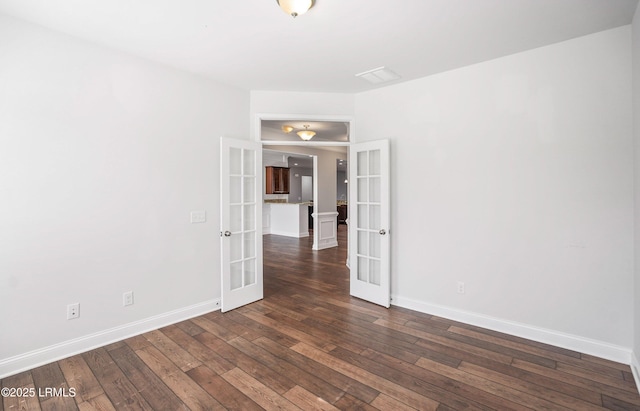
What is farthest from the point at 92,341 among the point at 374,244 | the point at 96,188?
the point at 374,244

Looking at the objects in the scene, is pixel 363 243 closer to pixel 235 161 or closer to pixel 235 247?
pixel 235 247

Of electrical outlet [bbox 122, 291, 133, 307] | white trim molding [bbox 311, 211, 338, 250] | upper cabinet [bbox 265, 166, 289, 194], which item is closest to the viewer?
electrical outlet [bbox 122, 291, 133, 307]

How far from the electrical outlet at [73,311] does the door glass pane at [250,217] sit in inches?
71.9

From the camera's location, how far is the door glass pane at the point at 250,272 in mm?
4016

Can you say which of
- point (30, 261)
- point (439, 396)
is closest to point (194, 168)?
point (30, 261)

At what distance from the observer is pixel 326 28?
2.61m

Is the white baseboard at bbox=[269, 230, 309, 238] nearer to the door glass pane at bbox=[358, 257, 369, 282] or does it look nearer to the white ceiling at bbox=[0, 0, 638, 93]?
the door glass pane at bbox=[358, 257, 369, 282]

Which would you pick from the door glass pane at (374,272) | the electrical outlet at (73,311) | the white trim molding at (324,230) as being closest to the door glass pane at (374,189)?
the door glass pane at (374,272)

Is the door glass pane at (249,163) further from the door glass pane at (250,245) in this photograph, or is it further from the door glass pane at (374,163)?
the door glass pane at (374,163)

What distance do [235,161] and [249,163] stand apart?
0.20 metres

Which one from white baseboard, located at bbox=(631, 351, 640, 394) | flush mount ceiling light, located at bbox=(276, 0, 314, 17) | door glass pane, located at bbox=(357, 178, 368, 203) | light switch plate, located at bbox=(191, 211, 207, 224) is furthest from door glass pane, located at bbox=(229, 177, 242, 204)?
white baseboard, located at bbox=(631, 351, 640, 394)

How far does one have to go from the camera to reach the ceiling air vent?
11.4 ft

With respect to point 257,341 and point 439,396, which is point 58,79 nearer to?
point 257,341

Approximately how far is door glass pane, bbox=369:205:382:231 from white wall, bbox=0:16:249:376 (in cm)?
195
